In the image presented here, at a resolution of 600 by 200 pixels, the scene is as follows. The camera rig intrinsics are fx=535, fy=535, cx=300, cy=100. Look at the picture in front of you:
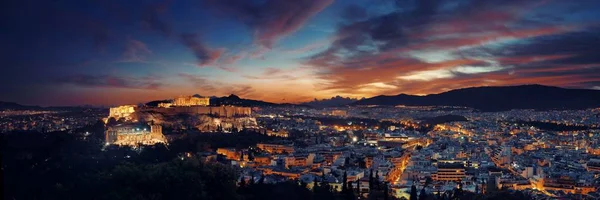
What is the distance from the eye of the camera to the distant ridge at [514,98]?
6969 centimetres

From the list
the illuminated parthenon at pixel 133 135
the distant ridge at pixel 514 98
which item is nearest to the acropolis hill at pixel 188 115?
the illuminated parthenon at pixel 133 135

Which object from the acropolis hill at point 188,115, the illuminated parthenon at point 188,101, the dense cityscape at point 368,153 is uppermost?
the illuminated parthenon at point 188,101

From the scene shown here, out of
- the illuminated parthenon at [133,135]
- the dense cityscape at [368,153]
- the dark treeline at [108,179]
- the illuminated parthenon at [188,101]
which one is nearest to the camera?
the dark treeline at [108,179]

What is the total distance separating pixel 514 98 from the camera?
245ft

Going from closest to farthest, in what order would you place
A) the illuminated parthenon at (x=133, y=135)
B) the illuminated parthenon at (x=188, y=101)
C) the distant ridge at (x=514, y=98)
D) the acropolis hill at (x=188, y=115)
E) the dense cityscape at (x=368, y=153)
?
1. the dense cityscape at (x=368, y=153)
2. the illuminated parthenon at (x=133, y=135)
3. the acropolis hill at (x=188, y=115)
4. the illuminated parthenon at (x=188, y=101)
5. the distant ridge at (x=514, y=98)

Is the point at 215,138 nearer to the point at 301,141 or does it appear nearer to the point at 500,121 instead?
the point at 301,141

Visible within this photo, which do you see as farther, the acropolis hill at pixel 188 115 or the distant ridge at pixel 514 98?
the distant ridge at pixel 514 98

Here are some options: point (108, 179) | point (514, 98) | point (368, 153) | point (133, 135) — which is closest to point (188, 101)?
point (133, 135)

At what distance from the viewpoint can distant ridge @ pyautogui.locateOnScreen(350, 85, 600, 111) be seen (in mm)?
69688

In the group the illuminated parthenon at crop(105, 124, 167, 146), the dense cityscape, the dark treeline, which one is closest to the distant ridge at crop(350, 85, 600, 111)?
the dense cityscape

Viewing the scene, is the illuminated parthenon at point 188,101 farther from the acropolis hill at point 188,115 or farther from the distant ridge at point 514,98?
the distant ridge at point 514,98

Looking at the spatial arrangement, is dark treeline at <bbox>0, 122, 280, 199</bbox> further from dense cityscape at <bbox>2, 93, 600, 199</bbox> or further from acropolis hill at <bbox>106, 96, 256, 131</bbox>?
acropolis hill at <bbox>106, 96, 256, 131</bbox>

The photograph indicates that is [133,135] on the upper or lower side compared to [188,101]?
lower

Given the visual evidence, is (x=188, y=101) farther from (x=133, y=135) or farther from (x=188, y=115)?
(x=133, y=135)
